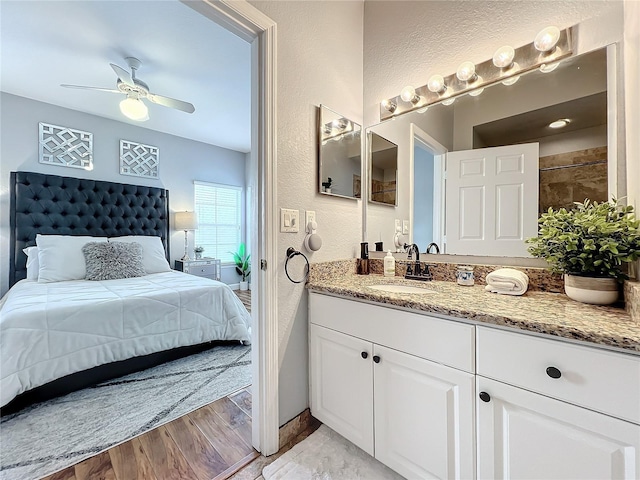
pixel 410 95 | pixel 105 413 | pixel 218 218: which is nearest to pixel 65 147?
pixel 218 218

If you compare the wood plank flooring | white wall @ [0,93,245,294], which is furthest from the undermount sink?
white wall @ [0,93,245,294]

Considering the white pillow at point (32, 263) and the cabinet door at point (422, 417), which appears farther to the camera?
the white pillow at point (32, 263)

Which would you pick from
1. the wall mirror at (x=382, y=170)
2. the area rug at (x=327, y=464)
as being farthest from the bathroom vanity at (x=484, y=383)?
the wall mirror at (x=382, y=170)

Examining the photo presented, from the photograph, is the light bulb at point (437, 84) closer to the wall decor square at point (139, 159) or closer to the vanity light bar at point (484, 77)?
the vanity light bar at point (484, 77)

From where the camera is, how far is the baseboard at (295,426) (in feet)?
4.43

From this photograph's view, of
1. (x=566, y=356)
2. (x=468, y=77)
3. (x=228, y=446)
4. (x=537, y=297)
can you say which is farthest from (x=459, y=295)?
(x=228, y=446)

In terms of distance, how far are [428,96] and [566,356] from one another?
4.72 ft

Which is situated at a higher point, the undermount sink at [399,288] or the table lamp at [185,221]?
the table lamp at [185,221]

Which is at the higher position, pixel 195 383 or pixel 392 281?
pixel 392 281

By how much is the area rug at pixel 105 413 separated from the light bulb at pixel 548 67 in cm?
249

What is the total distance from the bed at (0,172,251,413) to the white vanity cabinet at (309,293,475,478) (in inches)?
54.6

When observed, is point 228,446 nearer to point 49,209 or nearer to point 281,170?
point 281,170

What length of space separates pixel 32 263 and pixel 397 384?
3647mm

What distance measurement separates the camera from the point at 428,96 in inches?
62.2
